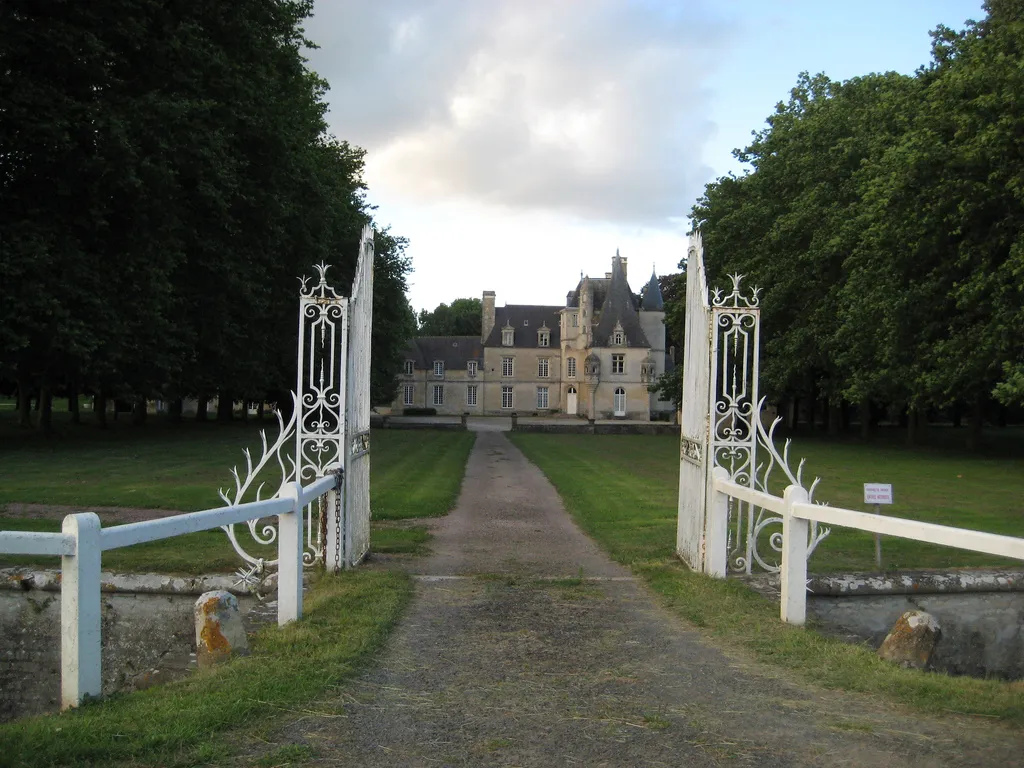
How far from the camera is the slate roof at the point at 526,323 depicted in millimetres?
87188

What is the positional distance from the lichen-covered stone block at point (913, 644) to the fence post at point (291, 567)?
12.2ft

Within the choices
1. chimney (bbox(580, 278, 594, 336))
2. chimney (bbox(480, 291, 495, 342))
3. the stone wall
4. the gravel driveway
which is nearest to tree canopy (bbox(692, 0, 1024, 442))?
the gravel driveway

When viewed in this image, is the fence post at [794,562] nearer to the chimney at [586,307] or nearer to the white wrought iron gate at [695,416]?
the white wrought iron gate at [695,416]

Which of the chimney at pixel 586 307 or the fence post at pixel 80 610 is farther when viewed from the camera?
the chimney at pixel 586 307

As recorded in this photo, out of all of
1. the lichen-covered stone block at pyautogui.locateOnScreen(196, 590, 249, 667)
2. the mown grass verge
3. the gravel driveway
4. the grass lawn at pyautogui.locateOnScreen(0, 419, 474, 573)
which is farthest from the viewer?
the grass lawn at pyautogui.locateOnScreen(0, 419, 474, 573)

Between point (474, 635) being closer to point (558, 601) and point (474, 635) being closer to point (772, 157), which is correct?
point (558, 601)

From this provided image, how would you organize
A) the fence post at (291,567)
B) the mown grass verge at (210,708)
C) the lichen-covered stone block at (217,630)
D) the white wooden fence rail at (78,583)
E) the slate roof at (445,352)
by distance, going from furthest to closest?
the slate roof at (445,352), the fence post at (291,567), the lichen-covered stone block at (217,630), the white wooden fence rail at (78,583), the mown grass verge at (210,708)

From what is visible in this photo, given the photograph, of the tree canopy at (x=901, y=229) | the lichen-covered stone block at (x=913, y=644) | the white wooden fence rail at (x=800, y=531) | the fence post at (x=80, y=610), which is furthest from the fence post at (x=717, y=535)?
the tree canopy at (x=901, y=229)

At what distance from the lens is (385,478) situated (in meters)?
18.6

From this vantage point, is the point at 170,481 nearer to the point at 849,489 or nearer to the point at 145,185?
the point at 145,185

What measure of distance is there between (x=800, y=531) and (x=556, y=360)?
79.8 metres

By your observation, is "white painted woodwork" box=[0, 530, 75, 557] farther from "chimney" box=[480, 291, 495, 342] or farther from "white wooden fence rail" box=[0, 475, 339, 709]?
"chimney" box=[480, 291, 495, 342]

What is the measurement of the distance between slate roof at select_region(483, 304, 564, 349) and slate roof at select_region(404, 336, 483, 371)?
2172 millimetres

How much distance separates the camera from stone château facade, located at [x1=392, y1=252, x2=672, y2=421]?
78938 mm
